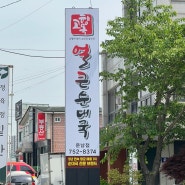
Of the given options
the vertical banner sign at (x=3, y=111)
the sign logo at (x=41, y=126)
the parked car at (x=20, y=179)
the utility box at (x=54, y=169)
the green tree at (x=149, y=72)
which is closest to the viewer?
the green tree at (x=149, y=72)

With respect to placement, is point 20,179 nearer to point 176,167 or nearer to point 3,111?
point 3,111

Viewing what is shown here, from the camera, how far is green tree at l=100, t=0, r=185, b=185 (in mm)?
22516

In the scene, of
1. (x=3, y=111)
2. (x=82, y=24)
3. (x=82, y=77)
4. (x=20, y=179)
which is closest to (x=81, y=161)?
(x=82, y=77)

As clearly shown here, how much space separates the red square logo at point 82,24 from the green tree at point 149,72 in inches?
127

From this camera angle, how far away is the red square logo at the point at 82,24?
1953 cm

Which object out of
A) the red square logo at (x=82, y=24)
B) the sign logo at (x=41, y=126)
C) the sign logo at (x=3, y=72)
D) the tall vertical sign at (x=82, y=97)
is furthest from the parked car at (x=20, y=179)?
the sign logo at (x=41, y=126)

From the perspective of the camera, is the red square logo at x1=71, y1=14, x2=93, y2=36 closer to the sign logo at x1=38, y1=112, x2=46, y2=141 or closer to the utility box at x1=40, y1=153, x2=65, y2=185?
the utility box at x1=40, y1=153, x2=65, y2=185

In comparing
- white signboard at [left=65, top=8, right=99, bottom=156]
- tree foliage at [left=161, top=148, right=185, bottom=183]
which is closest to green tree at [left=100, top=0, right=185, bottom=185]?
tree foliage at [left=161, top=148, right=185, bottom=183]

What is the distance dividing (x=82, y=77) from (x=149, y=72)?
4609 mm

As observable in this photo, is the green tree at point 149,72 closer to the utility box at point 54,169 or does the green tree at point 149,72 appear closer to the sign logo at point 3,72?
the sign logo at point 3,72

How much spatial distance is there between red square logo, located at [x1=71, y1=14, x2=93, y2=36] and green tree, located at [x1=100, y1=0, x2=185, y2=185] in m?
3.23

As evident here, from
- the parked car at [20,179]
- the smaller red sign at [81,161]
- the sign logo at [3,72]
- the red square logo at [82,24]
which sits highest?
the red square logo at [82,24]

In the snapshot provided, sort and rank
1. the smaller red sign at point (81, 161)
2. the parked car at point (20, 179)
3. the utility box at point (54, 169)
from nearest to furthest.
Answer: the smaller red sign at point (81, 161) < the parked car at point (20, 179) < the utility box at point (54, 169)

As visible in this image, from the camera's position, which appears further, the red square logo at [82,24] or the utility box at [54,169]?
the utility box at [54,169]
